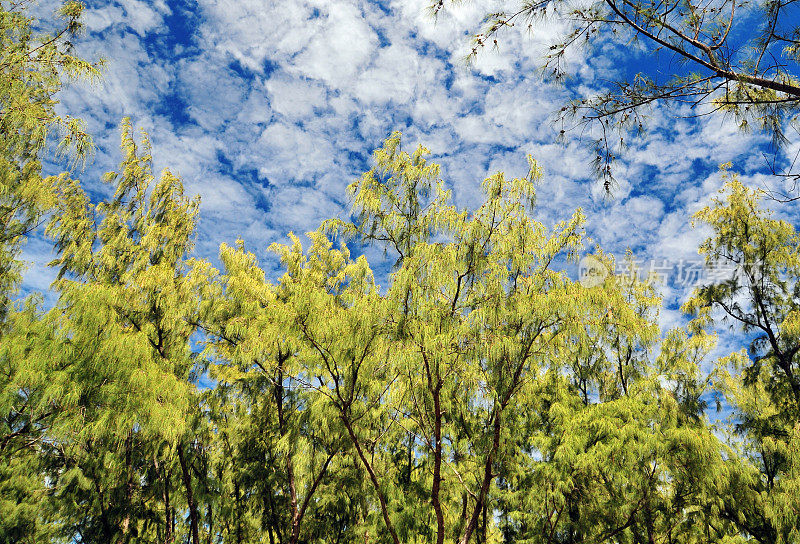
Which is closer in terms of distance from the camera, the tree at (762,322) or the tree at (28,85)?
the tree at (28,85)

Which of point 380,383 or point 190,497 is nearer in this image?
point 380,383

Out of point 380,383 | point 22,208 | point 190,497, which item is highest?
point 22,208

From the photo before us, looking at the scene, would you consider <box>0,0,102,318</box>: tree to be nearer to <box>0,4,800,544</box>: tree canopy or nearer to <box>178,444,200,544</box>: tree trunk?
<box>0,4,800,544</box>: tree canopy

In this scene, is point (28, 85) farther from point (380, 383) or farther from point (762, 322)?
point (762, 322)

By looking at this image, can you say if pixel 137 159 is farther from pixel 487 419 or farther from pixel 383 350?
pixel 487 419

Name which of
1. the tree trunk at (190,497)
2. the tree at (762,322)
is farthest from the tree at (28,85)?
the tree at (762,322)

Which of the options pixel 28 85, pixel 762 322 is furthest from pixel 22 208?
pixel 762 322

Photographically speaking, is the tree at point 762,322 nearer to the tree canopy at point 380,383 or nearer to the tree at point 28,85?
the tree canopy at point 380,383

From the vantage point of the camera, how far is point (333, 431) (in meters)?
5.79

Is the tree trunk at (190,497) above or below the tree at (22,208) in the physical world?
below

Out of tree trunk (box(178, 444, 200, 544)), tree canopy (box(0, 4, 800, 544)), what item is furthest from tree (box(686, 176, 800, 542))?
tree trunk (box(178, 444, 200, 544))

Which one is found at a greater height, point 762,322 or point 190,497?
point 762,322

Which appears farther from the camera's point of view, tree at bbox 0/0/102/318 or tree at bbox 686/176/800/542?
tree at bbox 686/176/800/542

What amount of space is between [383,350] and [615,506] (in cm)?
497
